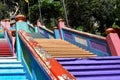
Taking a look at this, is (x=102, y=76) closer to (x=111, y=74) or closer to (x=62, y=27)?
(x=111, y=74)

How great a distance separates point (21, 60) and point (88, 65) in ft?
4.68

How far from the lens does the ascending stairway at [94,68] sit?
17.3 ft

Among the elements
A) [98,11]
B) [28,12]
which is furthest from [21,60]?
[28,12]

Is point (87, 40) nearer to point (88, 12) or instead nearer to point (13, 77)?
point (13, 77)

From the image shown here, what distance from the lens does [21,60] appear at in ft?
21.0

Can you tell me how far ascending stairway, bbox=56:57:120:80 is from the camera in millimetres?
5285

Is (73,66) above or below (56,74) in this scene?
below

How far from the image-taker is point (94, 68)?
225 inches

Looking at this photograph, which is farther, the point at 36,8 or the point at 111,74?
the point at 36,8

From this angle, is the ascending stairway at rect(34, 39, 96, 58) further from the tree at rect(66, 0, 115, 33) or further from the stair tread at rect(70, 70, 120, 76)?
the tree at rect(66, 0, 115, 33)

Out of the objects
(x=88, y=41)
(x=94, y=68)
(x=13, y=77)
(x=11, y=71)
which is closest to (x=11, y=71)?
(x=11, y=71)

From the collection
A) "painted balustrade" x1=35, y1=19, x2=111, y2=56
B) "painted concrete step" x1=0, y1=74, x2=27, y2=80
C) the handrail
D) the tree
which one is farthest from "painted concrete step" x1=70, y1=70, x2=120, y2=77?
the tree

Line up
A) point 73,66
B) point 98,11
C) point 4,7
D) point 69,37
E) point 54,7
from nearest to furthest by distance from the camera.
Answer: point 73,66
point 69,37
point 98,11
point 54,7
point 4,7

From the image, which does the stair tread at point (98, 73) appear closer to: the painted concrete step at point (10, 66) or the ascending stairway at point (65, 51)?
the painted concrete step at point (10, 66)
